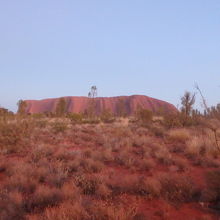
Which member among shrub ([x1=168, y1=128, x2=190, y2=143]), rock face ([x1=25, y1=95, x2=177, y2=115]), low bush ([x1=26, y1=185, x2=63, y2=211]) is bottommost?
low bush ([x1=26, y1=185, x2=63, y2=211])

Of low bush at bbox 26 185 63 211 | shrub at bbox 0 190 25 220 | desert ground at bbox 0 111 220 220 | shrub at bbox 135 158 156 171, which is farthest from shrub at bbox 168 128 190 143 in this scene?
shrub at bbox 0 190 25 220

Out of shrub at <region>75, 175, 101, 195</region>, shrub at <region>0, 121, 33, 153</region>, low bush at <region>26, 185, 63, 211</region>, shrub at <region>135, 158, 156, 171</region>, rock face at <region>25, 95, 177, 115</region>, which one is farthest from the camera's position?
rock face at <region>25, 95, 177, 115</region>

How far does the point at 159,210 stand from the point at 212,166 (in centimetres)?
410

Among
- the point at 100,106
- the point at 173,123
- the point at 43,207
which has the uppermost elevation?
the point at 100,106

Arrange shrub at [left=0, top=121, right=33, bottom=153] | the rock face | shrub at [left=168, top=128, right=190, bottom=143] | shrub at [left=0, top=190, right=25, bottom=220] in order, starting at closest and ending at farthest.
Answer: shrub at [left=0, top=190, right=25, bottom=220], shrub at [left=0, top=121, right=33, bottom=153], shrub at [left=168, top=128, right=190, bottom=143], the rock face

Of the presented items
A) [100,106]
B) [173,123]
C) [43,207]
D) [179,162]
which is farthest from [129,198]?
[100,106]

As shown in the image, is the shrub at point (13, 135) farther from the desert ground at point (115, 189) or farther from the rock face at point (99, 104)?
the rock face at point (99, 104)

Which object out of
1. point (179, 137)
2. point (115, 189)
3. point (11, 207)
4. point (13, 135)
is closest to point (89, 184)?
point (115, 189)

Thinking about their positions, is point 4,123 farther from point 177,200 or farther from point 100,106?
point 100,106

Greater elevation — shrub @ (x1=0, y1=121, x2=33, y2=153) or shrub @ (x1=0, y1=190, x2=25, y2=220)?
shrub @ (x1=0, y1=121, x2=33, y2=153)

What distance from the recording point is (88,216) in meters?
3.64

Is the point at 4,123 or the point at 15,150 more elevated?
the point at 4,123

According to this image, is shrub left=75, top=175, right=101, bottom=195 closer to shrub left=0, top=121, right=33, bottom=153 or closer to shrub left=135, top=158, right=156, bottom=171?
shrub left=135, top=158, right=156, bottom=171

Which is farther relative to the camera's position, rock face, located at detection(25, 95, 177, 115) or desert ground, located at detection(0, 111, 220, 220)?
rock face, located at detection(25, 95, 177, 115)
